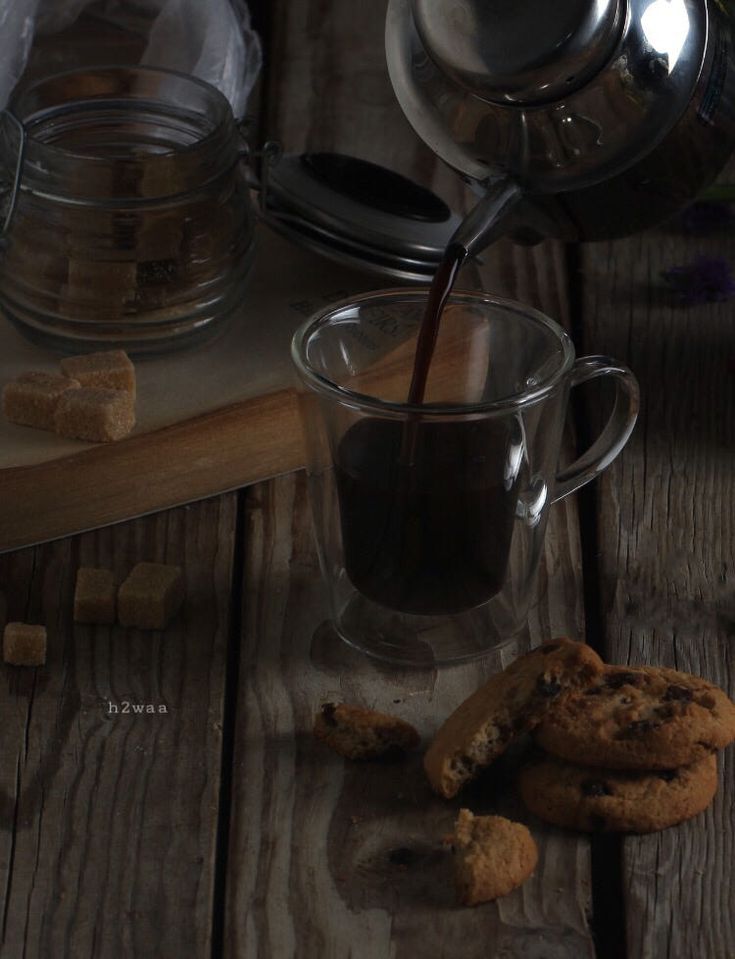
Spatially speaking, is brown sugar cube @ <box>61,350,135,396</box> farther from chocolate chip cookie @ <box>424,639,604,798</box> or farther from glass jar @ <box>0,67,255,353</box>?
chocolate chip cookie @ <box>424,639,604,798</box>

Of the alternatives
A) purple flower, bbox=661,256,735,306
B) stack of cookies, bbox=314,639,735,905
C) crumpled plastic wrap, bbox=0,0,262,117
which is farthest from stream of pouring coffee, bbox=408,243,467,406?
crumpled plastic wrap, bbox=0,0,262,117

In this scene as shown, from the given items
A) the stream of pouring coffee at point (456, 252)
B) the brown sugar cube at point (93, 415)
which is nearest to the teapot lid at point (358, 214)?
the stream of pouring coffee at point (456, 252)

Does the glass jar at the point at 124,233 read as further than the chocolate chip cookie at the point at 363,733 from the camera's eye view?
Yes

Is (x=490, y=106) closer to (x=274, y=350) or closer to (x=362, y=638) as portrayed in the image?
(x=274, y=350)

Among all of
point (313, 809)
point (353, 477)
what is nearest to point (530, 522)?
point (353, 477)

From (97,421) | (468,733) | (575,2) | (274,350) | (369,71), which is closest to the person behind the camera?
(468,733)

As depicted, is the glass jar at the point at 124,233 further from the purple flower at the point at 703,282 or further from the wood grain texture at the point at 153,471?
the purple flower at the point at 703,282

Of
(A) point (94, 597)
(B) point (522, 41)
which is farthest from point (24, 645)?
(B) point (522, 41)
